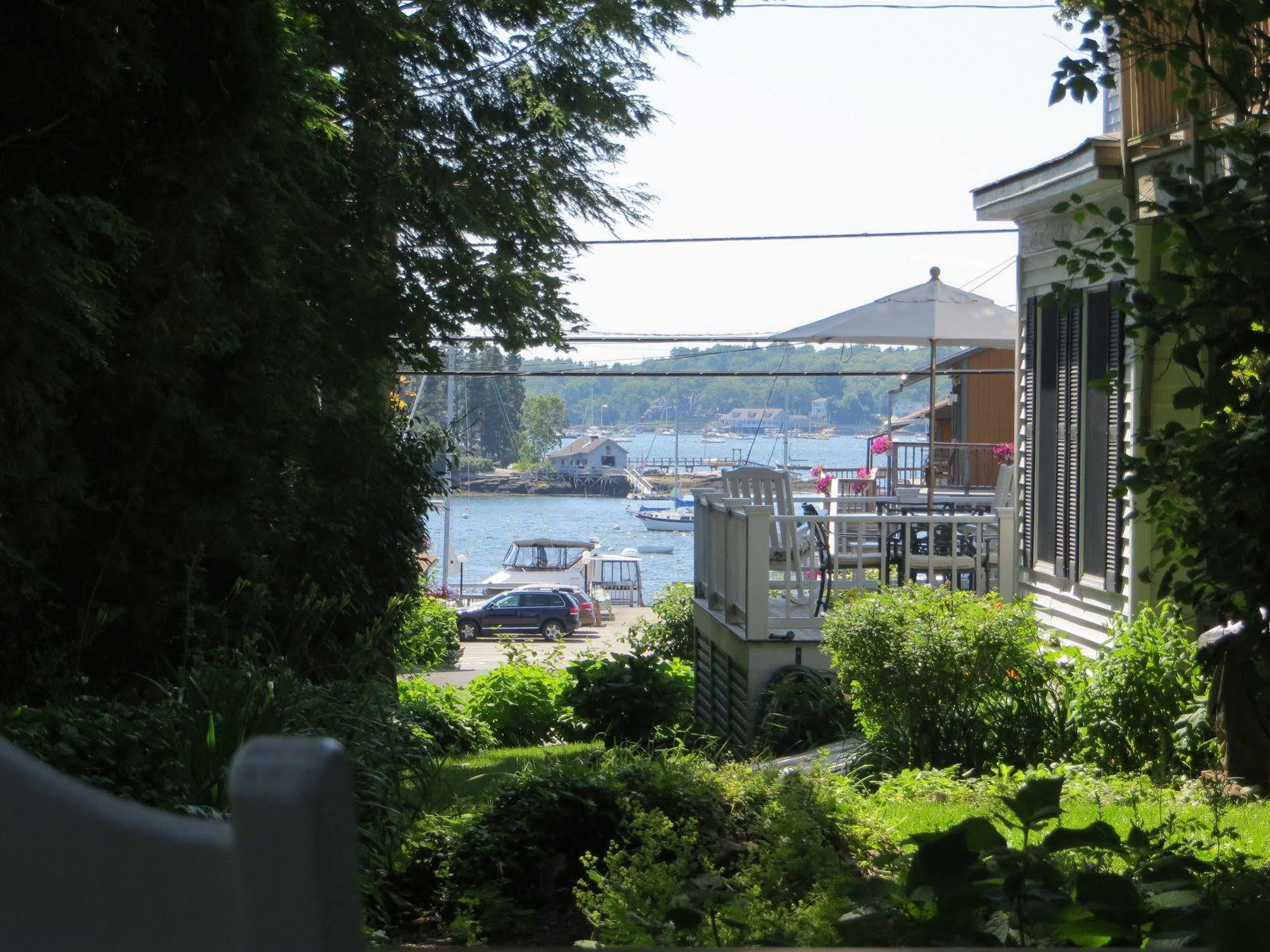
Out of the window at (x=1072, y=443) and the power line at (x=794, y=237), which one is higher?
the power line at (x=794, y=237)

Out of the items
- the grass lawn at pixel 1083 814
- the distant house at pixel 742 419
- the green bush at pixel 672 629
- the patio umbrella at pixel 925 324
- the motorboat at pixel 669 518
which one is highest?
the distant house at pixel 742 419

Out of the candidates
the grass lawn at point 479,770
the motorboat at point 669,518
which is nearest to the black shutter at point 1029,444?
the grass lawn at point 479,770

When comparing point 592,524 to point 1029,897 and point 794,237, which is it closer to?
point 794,237

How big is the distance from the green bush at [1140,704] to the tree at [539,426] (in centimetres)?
5445

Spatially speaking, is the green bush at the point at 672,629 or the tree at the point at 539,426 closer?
the green bush at the point at 672,629

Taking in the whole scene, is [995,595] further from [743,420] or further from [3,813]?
[743,420]

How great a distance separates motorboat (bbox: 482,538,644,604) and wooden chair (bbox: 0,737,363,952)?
4732cm

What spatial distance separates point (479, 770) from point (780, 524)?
375cm

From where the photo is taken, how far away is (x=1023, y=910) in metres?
2.24

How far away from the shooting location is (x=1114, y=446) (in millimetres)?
7938

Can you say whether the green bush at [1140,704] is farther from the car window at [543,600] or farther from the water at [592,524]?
the water at [592,524]

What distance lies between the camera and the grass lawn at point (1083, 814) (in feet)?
15.9

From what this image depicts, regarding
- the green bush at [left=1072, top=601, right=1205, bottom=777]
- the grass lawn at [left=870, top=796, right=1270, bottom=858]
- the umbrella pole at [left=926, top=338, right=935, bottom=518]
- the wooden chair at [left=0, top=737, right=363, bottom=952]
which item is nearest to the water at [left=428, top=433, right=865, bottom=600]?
the umbrella pole at [left=926, top=338, right=935, bottom=518]

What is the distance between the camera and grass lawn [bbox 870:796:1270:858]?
4.84 metres
